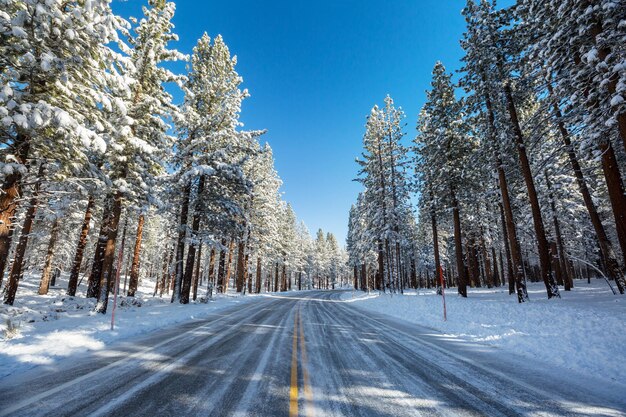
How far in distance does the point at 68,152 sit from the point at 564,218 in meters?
37.0

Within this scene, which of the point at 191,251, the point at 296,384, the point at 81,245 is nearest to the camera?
the point at 296,384

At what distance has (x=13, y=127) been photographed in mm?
8328

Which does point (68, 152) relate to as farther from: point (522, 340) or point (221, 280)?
point (221, 280)

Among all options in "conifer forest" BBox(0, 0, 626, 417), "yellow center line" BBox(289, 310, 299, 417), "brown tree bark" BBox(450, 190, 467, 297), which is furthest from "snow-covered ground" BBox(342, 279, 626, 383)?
"brown tree bark" BBox(450, 190, 467, 297)

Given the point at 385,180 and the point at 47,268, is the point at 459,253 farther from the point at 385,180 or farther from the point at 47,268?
the point at 47,268

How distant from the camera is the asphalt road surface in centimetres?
380

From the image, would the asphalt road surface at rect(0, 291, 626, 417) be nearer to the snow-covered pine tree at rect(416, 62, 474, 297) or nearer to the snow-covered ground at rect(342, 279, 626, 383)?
the snow-covered ground at rect(342, 279, 626, 383)

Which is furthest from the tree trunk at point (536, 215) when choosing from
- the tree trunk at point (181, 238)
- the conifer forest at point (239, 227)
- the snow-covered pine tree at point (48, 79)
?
the tree trunk at point (181, 238)

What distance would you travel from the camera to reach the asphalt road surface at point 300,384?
3.80 meters

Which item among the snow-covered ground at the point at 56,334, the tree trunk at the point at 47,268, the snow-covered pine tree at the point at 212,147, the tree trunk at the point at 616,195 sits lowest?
the snow-covered ground at the point at 56,334

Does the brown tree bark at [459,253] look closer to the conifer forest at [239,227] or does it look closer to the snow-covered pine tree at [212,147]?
the conifer forest at [239,227]

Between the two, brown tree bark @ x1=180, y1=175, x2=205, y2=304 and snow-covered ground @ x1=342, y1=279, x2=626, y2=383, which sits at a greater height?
brown tree bark @ x1=180, y1=175, x2=205, y2=304

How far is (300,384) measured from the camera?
4.68 meters

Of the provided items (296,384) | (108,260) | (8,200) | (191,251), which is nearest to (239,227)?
(191,251)
